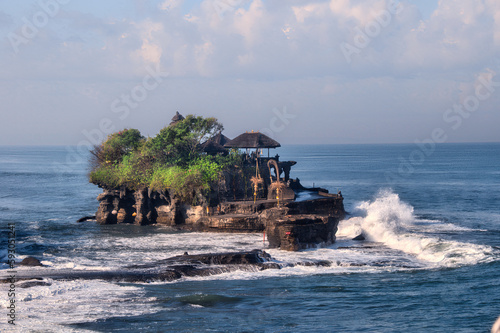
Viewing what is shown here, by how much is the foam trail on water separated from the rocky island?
9.73 feet

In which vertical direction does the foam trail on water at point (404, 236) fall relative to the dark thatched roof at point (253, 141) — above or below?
below

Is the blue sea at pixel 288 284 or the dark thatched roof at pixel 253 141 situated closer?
the blue sea at pixel 288 284

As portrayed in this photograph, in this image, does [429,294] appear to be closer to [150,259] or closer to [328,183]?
[150,259]

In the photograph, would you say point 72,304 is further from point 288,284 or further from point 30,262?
point 288,284

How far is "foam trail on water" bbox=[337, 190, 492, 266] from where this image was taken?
33.3 meters

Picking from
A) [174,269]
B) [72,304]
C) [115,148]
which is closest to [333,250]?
[174,269]

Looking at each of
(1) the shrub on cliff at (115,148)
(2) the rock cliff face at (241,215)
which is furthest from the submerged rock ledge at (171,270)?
(1) the shrub on cliff at (115,148)

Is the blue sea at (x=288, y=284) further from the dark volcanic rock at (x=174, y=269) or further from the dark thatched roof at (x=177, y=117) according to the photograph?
the dark thatched roof at (x=177, y=117)

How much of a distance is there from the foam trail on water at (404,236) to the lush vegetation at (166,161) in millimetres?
12081

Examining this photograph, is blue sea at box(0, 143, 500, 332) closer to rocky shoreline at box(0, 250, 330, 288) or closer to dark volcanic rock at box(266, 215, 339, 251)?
rocky shoreline at box(0, 250, 330, 288)

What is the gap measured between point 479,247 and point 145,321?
77.0 ft

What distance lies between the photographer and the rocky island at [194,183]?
141 ft

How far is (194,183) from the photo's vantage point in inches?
1752

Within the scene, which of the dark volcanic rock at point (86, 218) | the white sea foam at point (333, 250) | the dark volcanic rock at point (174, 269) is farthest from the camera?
the dark volcanic rock at point (86, 218)
